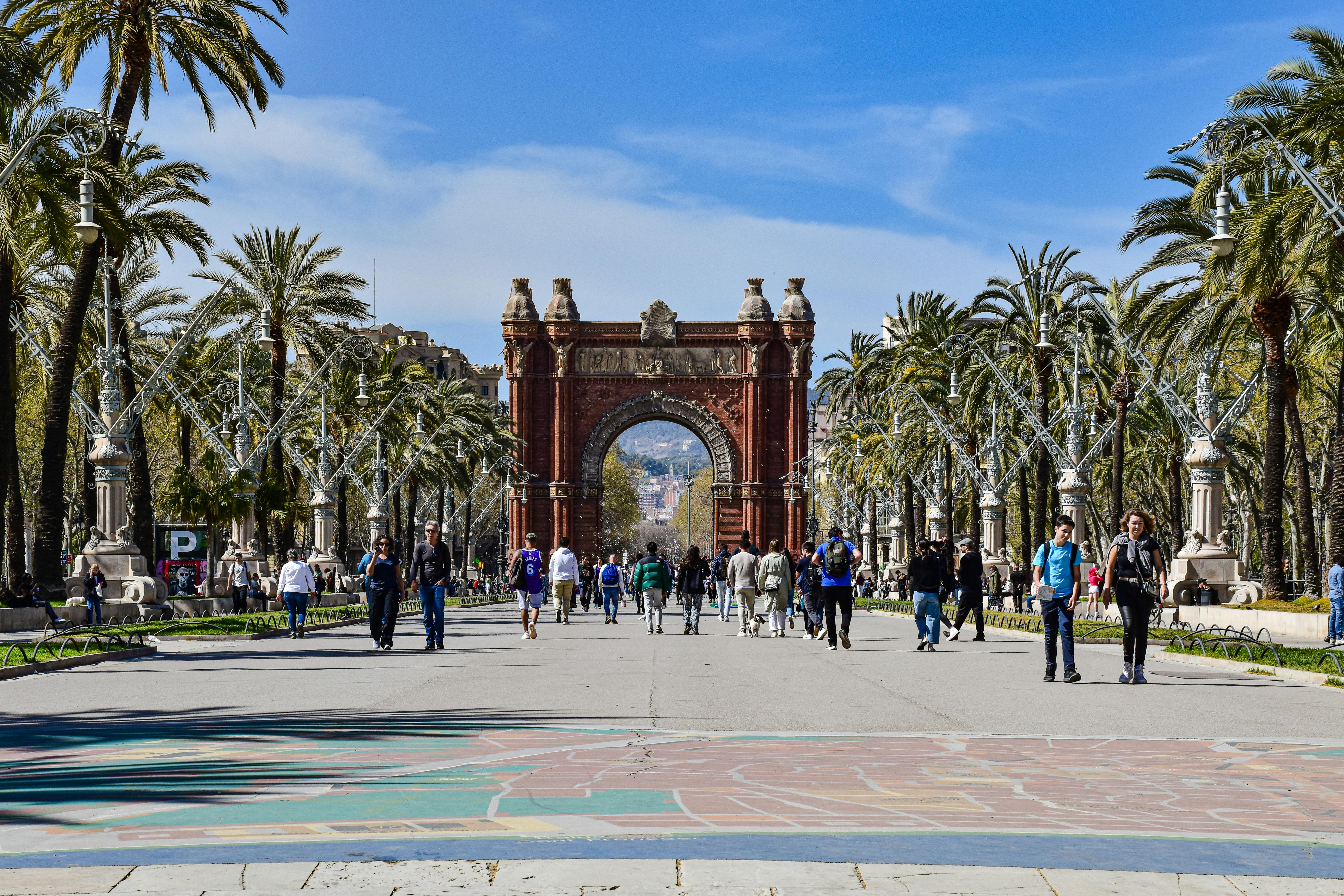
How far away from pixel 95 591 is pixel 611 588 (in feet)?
36.7

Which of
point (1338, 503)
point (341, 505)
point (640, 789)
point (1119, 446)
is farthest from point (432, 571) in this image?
point (341, 505)

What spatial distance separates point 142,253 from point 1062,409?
2834 cm

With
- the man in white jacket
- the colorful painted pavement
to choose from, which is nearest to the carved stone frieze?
the man in white jacket

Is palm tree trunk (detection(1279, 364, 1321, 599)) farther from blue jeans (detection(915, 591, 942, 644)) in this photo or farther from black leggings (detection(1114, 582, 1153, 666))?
black leggings (detection(1114, 582, 1153, 666))

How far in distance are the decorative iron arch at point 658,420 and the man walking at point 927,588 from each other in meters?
60.0

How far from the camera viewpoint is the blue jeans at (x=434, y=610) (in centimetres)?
2088

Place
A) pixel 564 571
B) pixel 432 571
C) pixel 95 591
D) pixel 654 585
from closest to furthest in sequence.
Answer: pixel 432 571 < pixel 654 585 < pixel 564 571 < pixel 95 591

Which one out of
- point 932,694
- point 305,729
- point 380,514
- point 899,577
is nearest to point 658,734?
point 305,729

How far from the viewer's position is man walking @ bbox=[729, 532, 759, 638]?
2594 cm

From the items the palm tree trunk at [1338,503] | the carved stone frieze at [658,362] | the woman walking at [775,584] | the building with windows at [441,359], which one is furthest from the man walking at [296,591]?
the building with windows at [441,359]

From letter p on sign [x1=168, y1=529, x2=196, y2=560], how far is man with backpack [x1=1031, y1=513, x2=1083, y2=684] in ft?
141

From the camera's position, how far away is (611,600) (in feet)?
110

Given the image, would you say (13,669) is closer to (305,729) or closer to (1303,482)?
(305,729)

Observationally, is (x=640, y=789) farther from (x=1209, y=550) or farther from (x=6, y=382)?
(x=1209, y=550)
